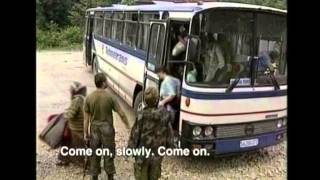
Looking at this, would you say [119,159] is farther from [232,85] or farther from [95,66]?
[232,85]

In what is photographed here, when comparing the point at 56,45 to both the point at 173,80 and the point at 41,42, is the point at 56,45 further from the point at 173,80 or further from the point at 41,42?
the point at 173,80

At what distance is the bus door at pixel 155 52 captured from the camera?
3.47m

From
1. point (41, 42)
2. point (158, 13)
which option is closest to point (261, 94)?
point (158, 13)

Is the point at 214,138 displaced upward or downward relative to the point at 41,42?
downward

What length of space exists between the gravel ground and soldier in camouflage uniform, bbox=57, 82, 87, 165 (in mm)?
38

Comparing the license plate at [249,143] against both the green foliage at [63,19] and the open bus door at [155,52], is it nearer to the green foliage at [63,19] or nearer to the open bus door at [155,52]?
the open bus door at [155,52]

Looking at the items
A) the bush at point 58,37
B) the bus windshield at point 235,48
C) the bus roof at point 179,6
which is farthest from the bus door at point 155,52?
the bush at point 58,37

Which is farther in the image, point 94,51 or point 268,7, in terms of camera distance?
point 94,51

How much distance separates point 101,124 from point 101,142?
0.36 ft

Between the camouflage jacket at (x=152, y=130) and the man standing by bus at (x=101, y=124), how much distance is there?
0.08 m

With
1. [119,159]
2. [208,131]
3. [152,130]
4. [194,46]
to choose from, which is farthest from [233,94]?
[119,159]

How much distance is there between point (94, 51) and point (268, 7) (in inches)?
45.3

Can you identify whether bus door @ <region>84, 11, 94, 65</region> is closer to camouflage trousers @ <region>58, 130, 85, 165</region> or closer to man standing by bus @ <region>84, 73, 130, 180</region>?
man standing by bus @ <region>84, 73, 130, 180</region>
